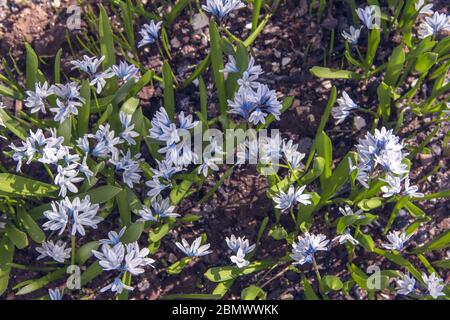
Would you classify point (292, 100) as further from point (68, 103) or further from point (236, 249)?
point (68, 103)

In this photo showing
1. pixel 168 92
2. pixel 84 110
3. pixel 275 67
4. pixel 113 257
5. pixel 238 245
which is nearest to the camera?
pixel 113 257

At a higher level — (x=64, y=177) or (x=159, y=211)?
(x=64, y=177)

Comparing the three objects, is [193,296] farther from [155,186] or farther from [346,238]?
[346,238]

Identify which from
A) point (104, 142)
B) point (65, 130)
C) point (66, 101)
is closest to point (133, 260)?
point (104, 142)

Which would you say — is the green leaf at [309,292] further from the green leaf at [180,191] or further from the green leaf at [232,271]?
the green leaf at [180,191]

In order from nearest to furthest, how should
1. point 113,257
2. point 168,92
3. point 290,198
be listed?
1. point 113,257
2. point 290,198
3. point 168,92

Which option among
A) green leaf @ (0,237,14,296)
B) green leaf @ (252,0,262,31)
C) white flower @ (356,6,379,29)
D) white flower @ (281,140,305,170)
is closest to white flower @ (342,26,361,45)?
white flower @ (356,6,379,29)

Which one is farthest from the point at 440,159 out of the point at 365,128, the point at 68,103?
the point at 68,103
